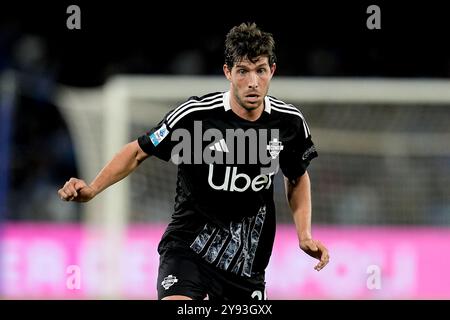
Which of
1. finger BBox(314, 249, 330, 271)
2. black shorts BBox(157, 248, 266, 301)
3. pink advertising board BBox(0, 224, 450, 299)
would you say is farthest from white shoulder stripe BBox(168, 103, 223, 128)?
pink advertising board BBox(0, 224, 450, 299)

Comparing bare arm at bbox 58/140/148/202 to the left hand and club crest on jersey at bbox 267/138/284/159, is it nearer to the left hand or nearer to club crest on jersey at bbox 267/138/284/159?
club crest on jersey at bbox 267/138/284/159

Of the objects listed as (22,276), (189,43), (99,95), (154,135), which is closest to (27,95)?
(99,95)

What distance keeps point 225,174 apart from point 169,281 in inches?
22.4

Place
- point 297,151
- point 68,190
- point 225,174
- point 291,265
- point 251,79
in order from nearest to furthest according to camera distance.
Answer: point 68,190
point 251,79
point 225,174
point 297,151
point 291,265

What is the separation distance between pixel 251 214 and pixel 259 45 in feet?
2.67

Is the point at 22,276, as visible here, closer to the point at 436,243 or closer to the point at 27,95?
the point at 27,95

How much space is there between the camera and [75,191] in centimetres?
400

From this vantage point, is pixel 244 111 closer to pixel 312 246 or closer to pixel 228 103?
pixel 228 103

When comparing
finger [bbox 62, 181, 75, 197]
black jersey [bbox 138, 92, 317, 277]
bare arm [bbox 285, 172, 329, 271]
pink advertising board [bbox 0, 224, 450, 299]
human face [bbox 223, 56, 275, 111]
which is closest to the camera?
finger [bbox 62, 181, 75, 197]

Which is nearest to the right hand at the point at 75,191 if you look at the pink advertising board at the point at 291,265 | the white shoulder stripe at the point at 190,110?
the white shoulder stripe at the point at 190,110

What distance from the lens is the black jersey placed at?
4273 millimetres

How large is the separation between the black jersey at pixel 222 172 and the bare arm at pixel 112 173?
54 millimetres

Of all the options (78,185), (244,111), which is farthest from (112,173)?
(244,111)

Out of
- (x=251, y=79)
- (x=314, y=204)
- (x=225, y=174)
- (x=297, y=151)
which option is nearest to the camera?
(x=251, y=79)
